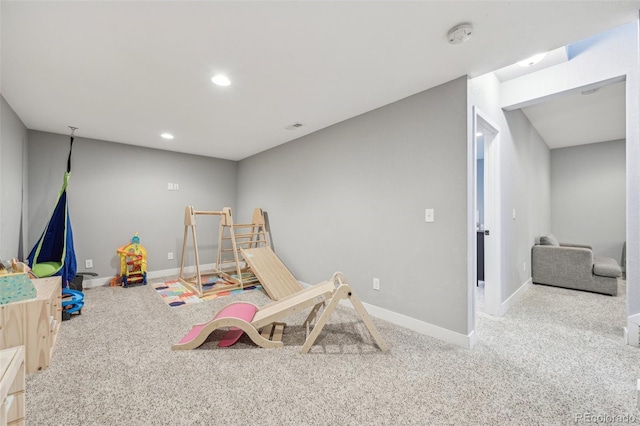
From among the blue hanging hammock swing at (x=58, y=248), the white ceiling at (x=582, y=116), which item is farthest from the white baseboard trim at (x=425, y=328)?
the blue hanging hammock swing at (x=58, y=248)

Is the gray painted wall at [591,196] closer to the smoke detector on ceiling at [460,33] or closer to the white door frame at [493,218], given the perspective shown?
the white door frame at [493,218]

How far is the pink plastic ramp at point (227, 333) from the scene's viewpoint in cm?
208

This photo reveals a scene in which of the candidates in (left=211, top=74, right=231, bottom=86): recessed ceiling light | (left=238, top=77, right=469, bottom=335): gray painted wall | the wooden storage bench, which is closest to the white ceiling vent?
(left=238, top=77, right=469, bottom=335): gray painted wall

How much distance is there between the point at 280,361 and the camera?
6.37 feet

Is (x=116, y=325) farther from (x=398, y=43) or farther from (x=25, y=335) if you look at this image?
(x=398, y=43)

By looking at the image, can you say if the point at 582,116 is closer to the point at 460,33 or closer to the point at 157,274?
the point at 460,33

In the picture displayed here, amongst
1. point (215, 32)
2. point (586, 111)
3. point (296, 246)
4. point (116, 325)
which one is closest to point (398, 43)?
point (215, 32)

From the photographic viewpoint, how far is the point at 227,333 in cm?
237

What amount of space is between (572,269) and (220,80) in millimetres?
5135

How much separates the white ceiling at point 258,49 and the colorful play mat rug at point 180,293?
2338 mm

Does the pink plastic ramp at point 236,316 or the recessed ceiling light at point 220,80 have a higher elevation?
the recessed ceiling light at point 220,80

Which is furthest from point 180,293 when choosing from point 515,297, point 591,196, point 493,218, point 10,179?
point 591,196

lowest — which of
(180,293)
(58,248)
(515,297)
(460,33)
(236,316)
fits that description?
(180,293)

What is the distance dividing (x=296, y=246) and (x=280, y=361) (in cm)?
215
